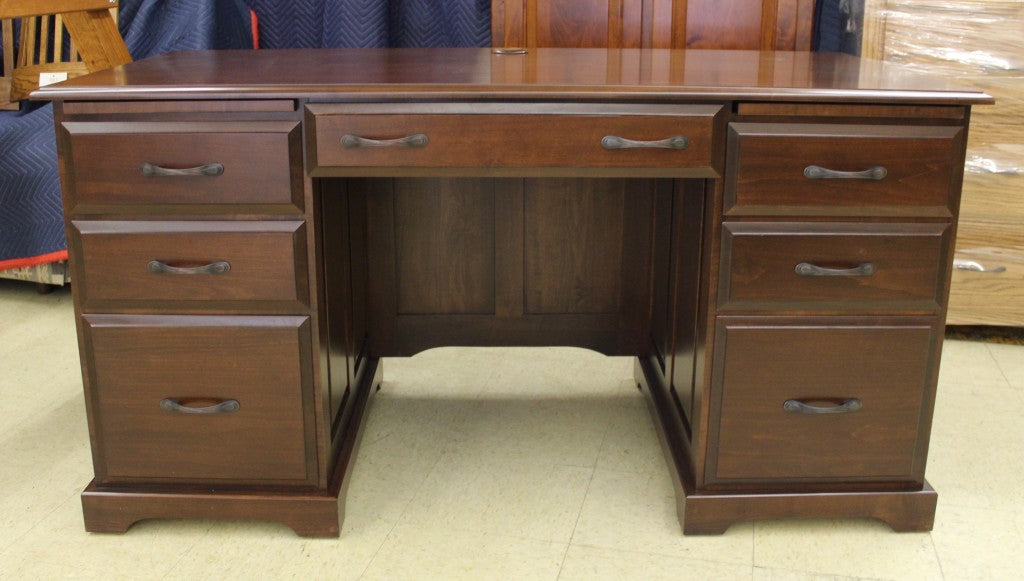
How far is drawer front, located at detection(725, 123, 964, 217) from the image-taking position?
4.98ft

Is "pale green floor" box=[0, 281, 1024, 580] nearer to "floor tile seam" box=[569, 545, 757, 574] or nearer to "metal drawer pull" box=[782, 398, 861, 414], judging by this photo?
"floor tile seam" box=[569, 545, 757, 574]

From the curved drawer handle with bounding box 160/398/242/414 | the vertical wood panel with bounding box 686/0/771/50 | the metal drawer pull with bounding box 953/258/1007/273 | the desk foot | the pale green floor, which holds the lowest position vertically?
the pale green floor

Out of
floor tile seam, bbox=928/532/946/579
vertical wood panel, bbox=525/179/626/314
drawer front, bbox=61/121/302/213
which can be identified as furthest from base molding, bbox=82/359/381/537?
floor tile seam, bbox=928/532/946/579

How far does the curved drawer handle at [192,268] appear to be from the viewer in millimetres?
1563

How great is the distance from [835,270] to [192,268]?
1017 millimetres

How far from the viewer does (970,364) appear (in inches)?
98.7

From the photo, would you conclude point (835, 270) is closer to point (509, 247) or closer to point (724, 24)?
point (509, 247)

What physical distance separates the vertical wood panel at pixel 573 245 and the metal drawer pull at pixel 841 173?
637 mm

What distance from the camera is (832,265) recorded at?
5.18 ft

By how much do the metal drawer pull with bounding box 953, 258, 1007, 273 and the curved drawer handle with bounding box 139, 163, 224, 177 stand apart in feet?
6.35

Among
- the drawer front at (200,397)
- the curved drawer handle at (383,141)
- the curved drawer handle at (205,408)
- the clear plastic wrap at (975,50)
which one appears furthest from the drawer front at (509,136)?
the clear plastic wrap at (975,50)

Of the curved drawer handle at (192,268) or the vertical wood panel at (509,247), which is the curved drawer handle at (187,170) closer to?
the curved drawer handle at (192,268)

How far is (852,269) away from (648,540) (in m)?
0.57

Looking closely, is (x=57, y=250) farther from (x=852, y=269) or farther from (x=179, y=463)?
(x=852, y=269)
